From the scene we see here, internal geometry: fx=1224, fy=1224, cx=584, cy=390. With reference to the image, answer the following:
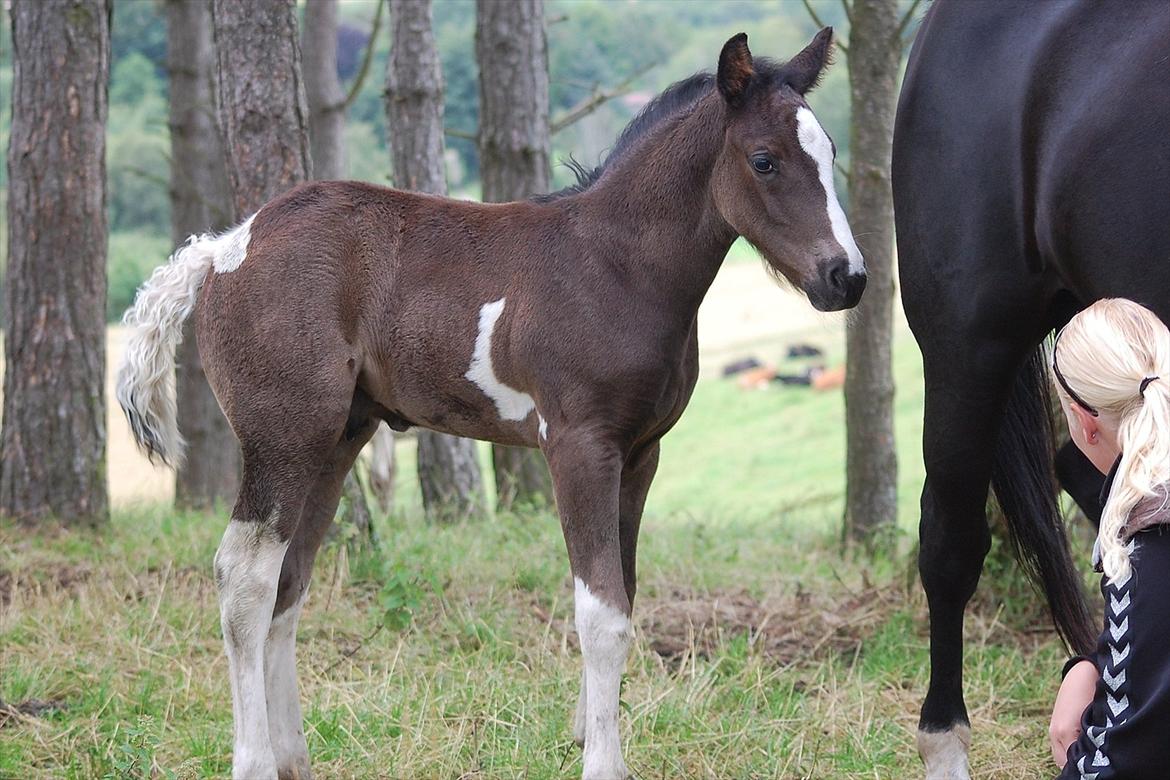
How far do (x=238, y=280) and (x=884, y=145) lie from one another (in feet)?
12.8

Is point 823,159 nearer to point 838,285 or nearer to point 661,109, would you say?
point 838,285

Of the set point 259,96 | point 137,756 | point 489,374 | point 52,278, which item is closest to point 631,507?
point 489,374

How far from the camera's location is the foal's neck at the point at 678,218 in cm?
329

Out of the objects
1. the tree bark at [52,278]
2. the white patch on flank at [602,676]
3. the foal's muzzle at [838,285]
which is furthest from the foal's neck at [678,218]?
the tree bark at [52,278]

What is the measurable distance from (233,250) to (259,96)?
6.15 ft

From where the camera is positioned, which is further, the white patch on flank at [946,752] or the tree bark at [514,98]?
the tree bark at [514,98]

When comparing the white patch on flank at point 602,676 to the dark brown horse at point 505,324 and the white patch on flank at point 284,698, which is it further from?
the white patch on flank at point 284,698

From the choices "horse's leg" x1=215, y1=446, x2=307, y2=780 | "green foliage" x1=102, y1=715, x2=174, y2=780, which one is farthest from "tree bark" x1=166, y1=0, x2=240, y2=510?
"horse's leg" x1=215, y1=446, x2=307, y2=780

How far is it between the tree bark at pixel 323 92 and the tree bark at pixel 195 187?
0.93 m

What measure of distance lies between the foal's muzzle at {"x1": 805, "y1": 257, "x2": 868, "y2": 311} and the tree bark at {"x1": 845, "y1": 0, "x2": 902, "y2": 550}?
2.97 m

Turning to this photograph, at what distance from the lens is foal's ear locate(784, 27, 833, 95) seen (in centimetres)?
322

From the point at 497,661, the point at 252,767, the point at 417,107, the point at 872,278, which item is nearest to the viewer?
the point at 252,767

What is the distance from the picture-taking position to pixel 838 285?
3.02m

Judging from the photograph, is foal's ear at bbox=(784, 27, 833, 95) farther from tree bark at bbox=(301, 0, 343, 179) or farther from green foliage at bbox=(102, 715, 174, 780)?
tree bark at bbox=(301, 0, 343, 179)
